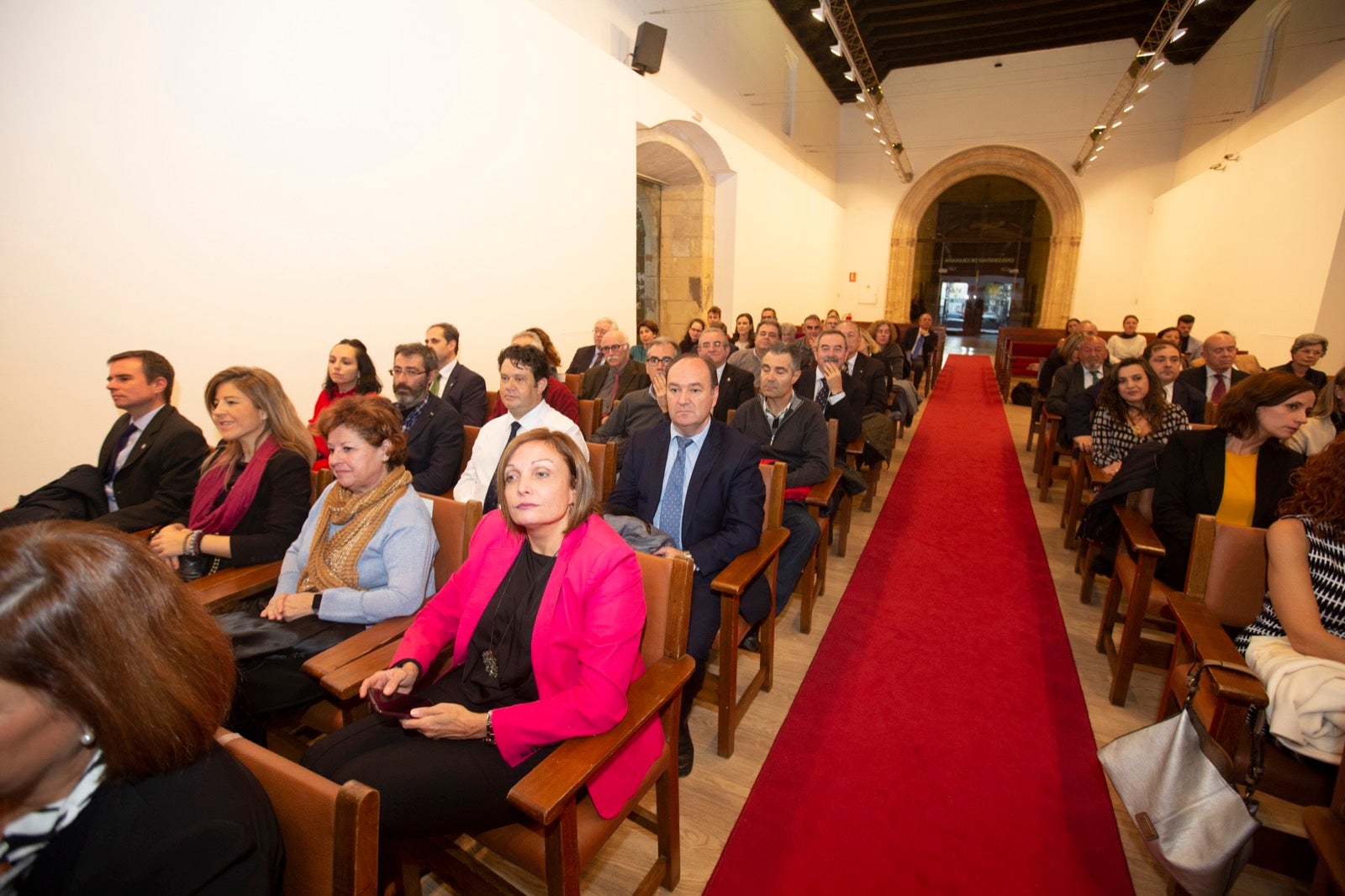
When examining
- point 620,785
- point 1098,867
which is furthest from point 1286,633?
point 620,785

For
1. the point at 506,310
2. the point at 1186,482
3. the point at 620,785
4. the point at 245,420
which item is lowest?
the point at 620,785

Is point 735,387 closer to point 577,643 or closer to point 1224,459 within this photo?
point 1224,459

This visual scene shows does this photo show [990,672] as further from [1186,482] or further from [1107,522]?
[1186,482]

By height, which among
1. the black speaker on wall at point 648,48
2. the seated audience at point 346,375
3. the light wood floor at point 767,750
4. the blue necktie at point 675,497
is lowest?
the light wood floor at point 767,750

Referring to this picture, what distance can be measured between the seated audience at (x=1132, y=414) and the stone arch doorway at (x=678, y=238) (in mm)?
6125

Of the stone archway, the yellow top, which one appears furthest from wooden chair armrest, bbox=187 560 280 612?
the stone archway

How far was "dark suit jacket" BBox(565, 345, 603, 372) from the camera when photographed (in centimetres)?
580

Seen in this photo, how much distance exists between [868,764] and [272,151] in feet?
13.4

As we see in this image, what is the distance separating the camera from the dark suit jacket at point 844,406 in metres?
3.94

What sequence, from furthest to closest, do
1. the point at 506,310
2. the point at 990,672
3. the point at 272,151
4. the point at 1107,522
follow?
the point at 506,310, the point at 272,151, the point at 1107,522, the point at 990,672

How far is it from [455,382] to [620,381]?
1337 mm

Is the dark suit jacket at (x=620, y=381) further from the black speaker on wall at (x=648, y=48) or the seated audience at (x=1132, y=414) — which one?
the black speaker on wall at (x=648, y=48)

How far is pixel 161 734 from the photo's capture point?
80cm

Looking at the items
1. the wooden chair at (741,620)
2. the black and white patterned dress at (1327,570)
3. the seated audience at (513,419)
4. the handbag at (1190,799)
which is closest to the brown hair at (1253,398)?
the black and white patterned dress at (1327,570)
